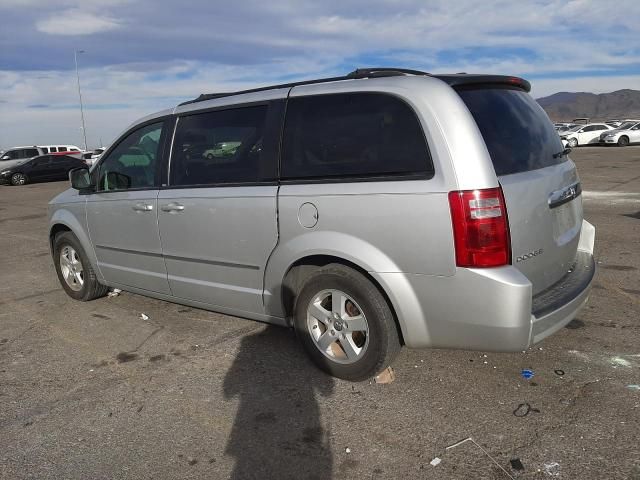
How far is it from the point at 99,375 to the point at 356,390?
1793mm

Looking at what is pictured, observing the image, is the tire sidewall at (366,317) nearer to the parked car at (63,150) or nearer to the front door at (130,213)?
the front door at (130,213)

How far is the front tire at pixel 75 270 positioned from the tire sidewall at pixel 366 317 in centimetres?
267

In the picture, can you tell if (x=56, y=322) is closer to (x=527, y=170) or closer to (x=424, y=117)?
(x=424, y=117)

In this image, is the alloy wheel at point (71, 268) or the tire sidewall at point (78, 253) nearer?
the tire sidewall at point (78, 253)

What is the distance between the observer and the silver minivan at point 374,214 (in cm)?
293

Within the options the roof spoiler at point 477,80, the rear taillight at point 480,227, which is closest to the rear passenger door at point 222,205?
the roof spoiler at point 477,80

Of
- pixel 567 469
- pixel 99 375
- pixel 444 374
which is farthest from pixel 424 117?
pixel 99 375

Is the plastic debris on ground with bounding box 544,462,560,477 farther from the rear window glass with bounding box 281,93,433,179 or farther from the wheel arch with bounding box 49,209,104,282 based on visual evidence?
the wheel arch with bounding box 49,209,104,282

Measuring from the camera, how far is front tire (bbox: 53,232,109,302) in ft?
17.5

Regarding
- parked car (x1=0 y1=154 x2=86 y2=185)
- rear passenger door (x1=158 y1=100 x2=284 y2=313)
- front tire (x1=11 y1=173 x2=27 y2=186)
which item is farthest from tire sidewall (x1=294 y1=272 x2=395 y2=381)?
front tire (x1=11 y1=173 x2=27 y2=186)

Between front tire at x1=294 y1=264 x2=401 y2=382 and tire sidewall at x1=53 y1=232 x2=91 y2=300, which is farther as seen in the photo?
tire sidewall at x1=53 y1=232 x2=91 y2=300

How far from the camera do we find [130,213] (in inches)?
181

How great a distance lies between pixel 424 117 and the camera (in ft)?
9.98

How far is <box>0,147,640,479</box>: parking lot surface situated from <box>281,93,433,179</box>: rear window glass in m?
1.35
